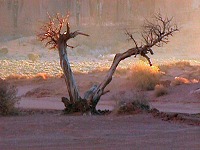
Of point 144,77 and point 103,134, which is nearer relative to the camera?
point 103,134

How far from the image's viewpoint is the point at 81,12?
9931 cm

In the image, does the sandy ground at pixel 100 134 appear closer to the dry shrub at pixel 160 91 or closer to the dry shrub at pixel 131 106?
the dry shrub at pixel 131 106

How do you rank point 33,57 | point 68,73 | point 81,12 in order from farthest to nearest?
point 81,12 → point 33,57 → point 68,73

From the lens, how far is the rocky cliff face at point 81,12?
95750 millimetres

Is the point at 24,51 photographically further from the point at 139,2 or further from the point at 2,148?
the point at 2,148

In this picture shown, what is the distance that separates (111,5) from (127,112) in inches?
3349

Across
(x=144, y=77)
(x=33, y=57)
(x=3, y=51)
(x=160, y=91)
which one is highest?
(x=144, y=77)

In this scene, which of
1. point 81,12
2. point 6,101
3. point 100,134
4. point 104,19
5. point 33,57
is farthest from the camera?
point 81,12

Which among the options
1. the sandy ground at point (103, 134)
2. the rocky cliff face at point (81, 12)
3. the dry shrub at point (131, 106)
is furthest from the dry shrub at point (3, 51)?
the sandy ground at point (103, 134)

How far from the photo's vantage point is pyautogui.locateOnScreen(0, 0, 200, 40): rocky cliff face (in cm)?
9575

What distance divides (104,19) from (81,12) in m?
4.16

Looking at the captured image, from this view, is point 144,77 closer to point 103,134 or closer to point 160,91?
point 160,91

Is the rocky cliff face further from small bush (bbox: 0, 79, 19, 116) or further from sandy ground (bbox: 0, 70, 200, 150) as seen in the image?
sandy ground (bbox: 0, 70, 200, 150)

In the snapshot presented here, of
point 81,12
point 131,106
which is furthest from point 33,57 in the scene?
point 131,106
